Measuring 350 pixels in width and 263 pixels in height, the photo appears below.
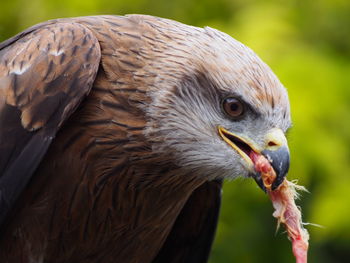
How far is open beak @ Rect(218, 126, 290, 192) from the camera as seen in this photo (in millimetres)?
4648

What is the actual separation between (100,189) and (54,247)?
0.41 m

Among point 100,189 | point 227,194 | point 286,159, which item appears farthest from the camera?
point 227,194

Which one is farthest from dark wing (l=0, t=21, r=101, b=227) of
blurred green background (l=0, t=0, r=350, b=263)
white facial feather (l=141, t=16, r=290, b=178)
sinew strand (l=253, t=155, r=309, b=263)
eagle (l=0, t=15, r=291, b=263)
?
blurred green background (l=0, t=0, r=350, b=263)

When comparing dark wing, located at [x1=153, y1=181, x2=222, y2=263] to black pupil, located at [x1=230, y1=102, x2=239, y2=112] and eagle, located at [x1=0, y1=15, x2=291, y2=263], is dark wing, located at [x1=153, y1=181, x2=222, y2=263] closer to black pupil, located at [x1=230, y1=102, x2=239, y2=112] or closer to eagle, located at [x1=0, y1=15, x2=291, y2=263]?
eagle, located at [x1=0, y1=15, x2=291, y2=263]

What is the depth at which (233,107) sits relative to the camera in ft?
15.7

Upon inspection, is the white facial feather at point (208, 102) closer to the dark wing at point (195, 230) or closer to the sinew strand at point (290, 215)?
the sinew strand at point (290, 215)

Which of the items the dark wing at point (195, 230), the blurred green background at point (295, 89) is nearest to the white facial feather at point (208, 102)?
the dark wing at point (195, 230)

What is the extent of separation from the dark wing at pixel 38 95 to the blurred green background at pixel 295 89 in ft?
5.84

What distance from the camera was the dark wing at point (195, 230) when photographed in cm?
566

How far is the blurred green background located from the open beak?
150 centimetres

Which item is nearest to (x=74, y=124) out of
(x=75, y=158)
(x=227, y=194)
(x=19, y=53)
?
(x=75, y=158)

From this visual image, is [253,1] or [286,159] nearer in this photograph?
[286,159]

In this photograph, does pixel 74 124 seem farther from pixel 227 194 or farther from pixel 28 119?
pixel 227 194

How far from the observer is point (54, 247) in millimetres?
5062
